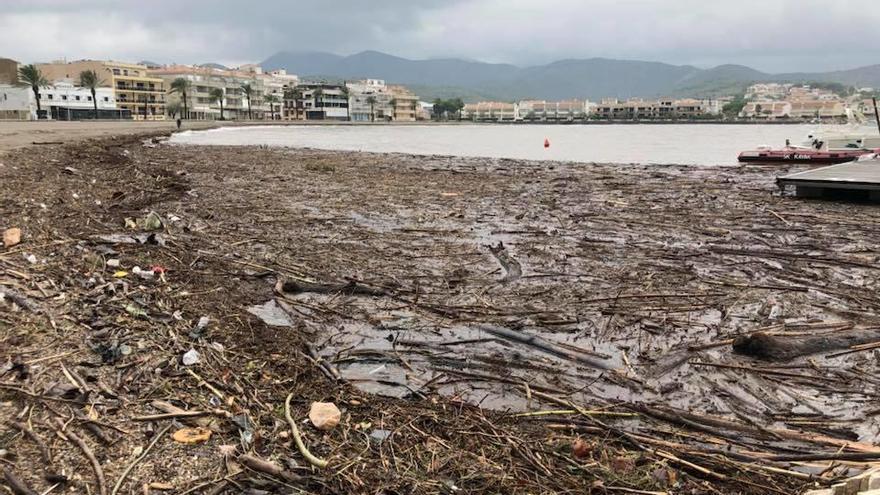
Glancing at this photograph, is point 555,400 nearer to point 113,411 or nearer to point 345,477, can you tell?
point 345,477

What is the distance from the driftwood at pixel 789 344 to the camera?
5.70 meters

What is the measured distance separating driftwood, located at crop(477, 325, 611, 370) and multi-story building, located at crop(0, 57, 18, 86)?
123 meters

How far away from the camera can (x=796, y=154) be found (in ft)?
115

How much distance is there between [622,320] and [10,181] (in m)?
12.9

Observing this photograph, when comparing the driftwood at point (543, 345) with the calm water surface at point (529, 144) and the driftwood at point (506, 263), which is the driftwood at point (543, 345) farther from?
the calm water surface at point (529, 144)

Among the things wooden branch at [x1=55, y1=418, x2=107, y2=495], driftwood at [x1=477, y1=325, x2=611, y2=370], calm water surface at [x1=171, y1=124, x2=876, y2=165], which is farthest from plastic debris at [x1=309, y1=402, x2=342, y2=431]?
calm water surface at [x1=171, y1=124, x2=876, y2=165]

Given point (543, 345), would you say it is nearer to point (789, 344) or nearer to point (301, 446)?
point (789, 344)

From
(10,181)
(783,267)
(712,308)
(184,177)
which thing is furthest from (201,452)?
(184,177)

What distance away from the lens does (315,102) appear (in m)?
172

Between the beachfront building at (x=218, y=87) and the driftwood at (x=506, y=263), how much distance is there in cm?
13855

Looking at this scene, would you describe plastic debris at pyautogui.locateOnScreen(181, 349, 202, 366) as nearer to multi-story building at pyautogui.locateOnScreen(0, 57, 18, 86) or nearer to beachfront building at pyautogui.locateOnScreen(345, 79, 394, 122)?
multi-story building at pyautogui.locateOnScreen(0, 57, 18, 86)

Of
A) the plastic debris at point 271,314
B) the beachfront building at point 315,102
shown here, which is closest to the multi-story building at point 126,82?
the beachfront building at point 315,102

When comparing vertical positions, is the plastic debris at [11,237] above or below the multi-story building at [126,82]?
below

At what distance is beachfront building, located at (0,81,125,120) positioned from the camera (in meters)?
85.8
